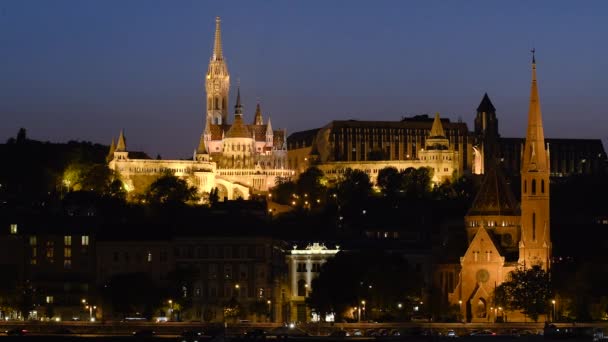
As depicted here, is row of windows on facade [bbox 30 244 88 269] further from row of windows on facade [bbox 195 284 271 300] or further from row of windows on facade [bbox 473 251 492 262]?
row of windows on facade [bbox 473 251 492 262]

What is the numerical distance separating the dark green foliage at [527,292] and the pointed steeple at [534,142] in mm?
12019

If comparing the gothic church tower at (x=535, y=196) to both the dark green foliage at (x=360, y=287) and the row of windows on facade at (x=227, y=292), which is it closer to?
the dark green foliage at (x=360, y=287)

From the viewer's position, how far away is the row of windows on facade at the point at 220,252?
166 meters

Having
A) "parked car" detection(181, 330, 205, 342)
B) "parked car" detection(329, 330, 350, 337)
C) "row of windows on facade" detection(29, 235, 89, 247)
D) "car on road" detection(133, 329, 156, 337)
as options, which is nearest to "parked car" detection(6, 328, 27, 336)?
"car on road" detection(133, 329, 156, 337)

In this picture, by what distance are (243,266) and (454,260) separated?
20.7 meters

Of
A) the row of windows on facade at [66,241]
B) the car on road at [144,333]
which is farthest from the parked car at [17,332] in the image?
the row of windows on facade at [66,241]

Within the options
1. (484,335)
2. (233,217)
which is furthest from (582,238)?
(484,335)

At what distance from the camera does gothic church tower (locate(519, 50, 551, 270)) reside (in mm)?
168125

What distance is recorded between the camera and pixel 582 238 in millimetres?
190375

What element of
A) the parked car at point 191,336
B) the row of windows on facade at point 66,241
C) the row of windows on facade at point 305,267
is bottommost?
the parked car at point 191,336

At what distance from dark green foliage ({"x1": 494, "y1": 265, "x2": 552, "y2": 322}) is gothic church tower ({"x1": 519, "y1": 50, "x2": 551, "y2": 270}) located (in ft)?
17.3

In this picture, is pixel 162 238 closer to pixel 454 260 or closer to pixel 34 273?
pixel 34 273

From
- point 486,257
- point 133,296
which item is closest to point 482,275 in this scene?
point 486,257

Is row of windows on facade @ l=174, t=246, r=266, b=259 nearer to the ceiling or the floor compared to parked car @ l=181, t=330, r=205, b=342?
nearer to the ceiling
